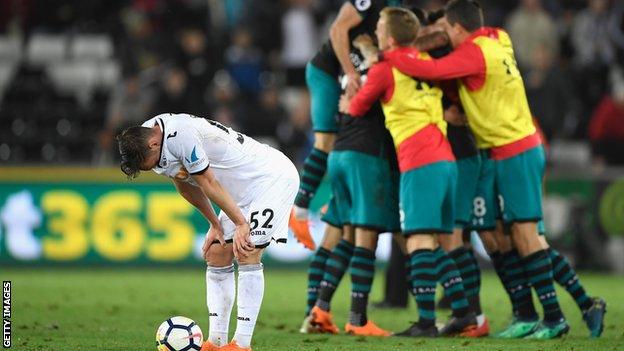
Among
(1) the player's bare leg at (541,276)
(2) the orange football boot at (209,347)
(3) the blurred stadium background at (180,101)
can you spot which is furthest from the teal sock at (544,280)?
(3) the blurred stadium background at (180,101)

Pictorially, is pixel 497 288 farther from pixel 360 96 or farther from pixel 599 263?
pixel 360 96

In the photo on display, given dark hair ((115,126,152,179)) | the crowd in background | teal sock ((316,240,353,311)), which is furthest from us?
the crowd in background

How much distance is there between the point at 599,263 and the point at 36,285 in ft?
25.2

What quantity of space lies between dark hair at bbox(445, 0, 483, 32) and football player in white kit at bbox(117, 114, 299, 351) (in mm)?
2213

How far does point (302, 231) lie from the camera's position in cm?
1098

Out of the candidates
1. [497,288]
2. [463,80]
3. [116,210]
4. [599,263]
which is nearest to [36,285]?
[116,210]

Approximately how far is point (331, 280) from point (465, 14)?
2.50m

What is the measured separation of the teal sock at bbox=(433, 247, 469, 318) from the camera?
33.1 feet

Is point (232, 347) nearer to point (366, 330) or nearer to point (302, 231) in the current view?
point (366, 330)

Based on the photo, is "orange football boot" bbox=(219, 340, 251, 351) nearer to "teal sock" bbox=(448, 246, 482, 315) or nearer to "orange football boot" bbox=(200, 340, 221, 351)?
"orange football boot" bbox=(200, 340, 221, 351)

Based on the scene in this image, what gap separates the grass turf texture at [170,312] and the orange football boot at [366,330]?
186 mm

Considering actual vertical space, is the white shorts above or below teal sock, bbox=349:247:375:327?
above

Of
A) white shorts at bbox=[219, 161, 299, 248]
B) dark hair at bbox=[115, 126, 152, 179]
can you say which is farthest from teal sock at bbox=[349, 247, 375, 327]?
dark hair at bbox=[115, 126, 152, 179]

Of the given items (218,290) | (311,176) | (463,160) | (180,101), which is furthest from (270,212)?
(180,101)
